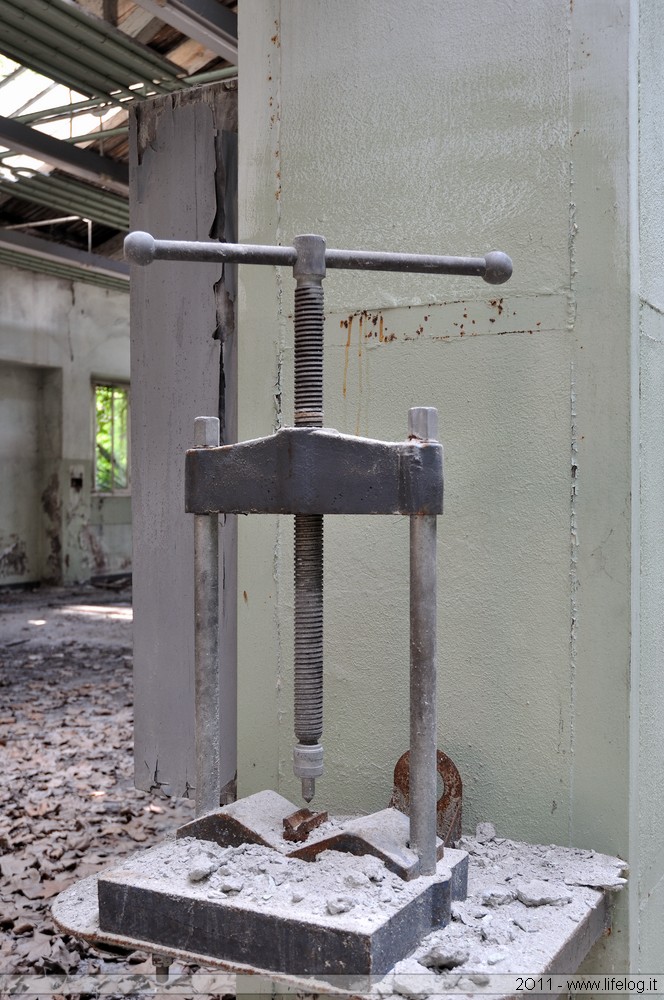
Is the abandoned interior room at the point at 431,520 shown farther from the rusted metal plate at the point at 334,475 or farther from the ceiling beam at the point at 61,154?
the ceiling beam at the point at 61,154

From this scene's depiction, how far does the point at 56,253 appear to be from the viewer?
8.39 meters

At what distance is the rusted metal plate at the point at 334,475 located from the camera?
1253 mm

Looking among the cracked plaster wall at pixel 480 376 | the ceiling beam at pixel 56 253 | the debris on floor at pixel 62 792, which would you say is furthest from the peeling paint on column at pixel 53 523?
the cracked plaster wall at pixel 480 376

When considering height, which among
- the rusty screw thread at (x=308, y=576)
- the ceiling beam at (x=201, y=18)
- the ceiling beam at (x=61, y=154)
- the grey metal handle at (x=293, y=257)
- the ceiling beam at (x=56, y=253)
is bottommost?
the rusty screw thread at (x=308, y=576)

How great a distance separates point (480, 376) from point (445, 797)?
0.76 m

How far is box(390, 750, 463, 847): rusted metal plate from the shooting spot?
158cm

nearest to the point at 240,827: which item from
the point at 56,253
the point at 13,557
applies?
the point at 56,253

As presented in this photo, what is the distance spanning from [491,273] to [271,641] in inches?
34.7

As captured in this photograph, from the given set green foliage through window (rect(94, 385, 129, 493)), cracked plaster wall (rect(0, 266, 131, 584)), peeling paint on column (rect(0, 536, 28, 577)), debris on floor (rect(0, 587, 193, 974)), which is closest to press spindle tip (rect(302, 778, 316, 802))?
debris on floor (rect(0, 587, 193, 974))

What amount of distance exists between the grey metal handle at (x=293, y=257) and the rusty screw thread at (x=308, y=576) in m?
0.06

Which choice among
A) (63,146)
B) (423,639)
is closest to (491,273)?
(423,639)

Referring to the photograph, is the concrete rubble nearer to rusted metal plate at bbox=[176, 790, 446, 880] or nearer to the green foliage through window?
rusted metal plate at bbox=[176, 790, 446, 880]

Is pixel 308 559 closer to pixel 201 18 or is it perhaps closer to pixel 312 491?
pixel 312 491

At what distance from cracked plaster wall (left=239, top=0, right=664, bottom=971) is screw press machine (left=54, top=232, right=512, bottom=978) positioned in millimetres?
300
